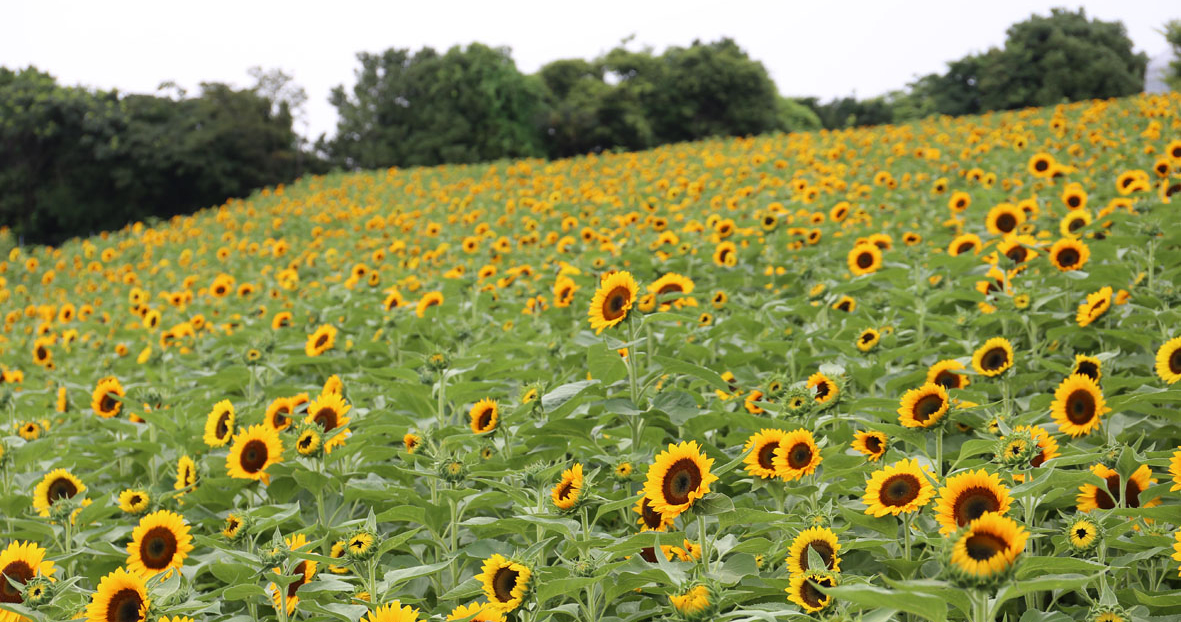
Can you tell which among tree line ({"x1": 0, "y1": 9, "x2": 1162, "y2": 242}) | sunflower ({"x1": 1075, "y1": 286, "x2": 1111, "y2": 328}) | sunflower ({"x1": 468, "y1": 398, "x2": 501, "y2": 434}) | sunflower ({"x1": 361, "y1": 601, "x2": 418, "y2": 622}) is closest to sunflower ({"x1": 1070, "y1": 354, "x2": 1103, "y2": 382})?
sunflower ({"x1": 1075, "y1": 286, "x2": 1111, "y2": 328})

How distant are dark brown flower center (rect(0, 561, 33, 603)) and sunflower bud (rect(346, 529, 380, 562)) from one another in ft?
3.46

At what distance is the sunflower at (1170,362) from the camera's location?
233 centimetres

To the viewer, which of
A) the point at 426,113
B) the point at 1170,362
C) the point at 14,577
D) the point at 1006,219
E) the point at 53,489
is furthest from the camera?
the point at 426,113

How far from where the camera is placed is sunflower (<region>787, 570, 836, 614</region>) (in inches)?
61.5

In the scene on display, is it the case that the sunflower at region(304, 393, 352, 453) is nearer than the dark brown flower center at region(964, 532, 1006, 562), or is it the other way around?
the dark brown flower center at region(964, 532, 1006, 562)

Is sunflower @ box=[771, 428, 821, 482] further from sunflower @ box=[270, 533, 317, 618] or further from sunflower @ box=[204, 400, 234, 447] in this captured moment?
sunflower @ box=[204, 400, 234, 447]

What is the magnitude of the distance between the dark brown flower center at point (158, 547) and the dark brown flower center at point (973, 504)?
82.4 inches

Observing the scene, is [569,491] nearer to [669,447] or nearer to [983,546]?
[669,447]

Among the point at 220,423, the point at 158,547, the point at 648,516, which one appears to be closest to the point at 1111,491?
the point at 648,516

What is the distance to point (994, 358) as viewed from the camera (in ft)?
8.11

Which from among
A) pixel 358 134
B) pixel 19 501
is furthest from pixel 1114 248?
pixel 358 134

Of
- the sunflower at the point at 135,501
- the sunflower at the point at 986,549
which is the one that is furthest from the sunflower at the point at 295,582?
the sunflower at the point at 986,549

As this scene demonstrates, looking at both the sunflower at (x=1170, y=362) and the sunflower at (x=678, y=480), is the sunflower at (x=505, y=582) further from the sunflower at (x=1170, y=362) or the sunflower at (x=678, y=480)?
the sunflower at (x=1170, y=362)

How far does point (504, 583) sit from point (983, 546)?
0.99 meters
